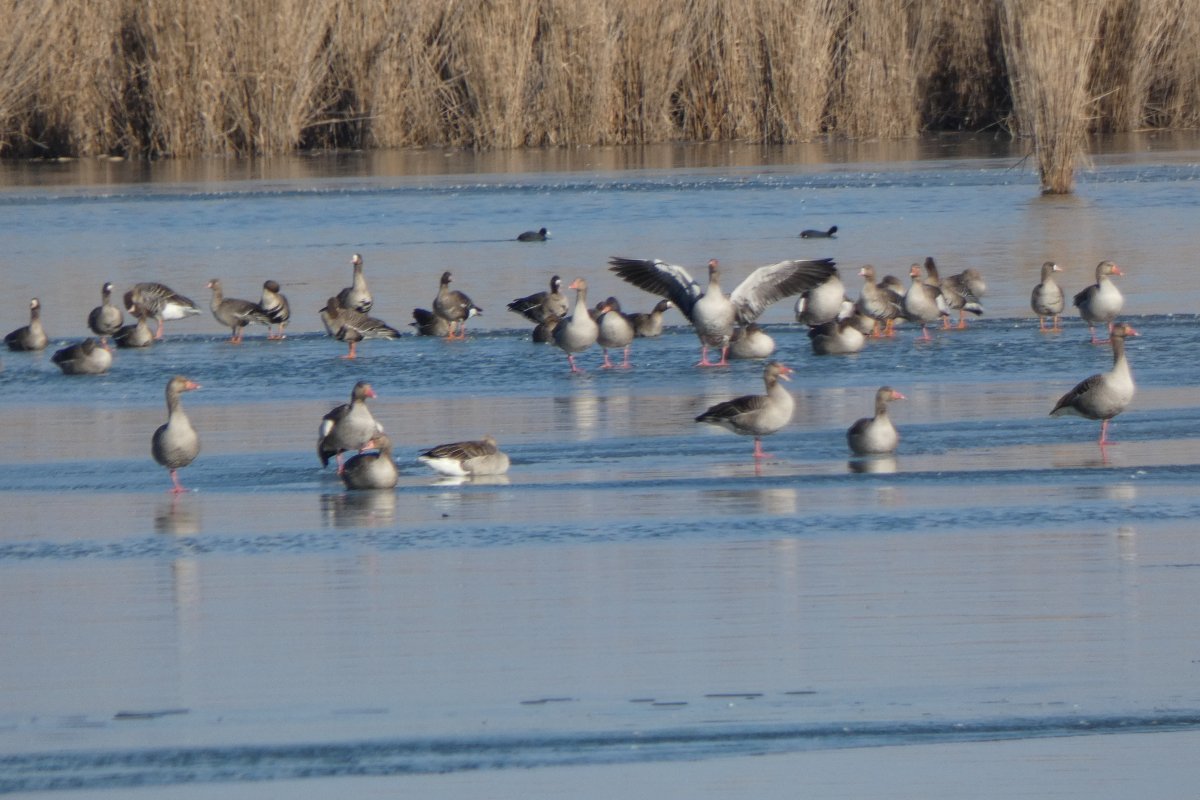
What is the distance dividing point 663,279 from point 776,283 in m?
0.79

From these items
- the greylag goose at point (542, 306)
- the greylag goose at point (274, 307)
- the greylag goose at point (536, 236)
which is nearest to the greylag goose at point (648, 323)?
the greylag goose at point (542, 306)

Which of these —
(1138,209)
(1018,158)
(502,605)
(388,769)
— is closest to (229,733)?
(388,769)

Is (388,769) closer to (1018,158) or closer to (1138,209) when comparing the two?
(1138,209)

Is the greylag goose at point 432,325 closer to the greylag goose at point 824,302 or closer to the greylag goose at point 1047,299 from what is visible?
the greylag goose at point 824,302

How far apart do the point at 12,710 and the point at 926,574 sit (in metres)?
3.37

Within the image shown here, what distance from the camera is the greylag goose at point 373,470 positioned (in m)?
10.3

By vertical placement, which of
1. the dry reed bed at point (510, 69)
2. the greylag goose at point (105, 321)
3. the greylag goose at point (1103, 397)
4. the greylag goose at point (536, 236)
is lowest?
the greylag goose at point (1103, 397)

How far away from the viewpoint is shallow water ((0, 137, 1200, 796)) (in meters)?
6.52

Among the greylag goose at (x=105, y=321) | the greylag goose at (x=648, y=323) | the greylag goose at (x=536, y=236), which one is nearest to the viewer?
the greylag goose at (x=648, y=323)

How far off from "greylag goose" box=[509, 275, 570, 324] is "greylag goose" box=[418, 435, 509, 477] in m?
5.58

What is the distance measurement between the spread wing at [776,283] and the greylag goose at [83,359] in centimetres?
430

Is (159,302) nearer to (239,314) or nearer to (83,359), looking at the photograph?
(239,314)

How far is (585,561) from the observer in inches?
341

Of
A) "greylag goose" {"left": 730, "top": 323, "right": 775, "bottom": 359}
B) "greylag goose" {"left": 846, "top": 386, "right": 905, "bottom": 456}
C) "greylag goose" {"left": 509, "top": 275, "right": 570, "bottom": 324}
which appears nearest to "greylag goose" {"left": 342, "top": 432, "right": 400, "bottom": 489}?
"greylag goose" {"left": 846, "top": 386, "right": 905, "bottom": 456}
